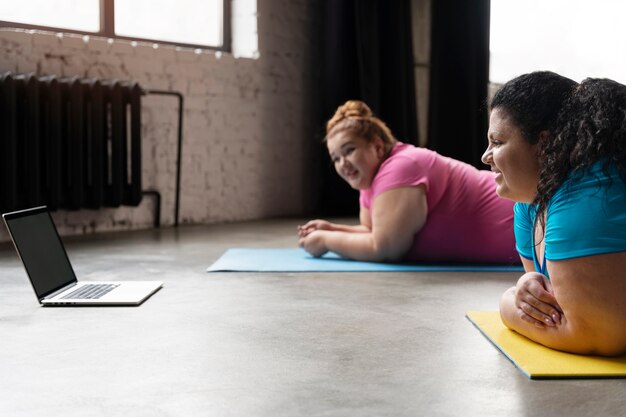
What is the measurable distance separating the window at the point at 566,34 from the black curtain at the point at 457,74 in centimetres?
34

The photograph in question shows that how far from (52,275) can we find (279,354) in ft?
3.40

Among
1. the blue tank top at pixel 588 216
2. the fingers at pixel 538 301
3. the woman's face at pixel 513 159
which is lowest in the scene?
the fingers at pixel 538 301

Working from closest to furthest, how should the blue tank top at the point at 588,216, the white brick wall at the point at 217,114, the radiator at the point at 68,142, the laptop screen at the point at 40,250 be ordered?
the blue tank top at the point at 588,216
the laptop screen at the point at 40,250
the radiator at the point at 68,142
the white brick wall at the point at 217,114

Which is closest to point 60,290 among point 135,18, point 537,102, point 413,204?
point 413,204

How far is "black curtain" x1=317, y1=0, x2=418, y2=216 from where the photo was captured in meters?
5.30

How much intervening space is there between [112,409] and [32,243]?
113 centimetres

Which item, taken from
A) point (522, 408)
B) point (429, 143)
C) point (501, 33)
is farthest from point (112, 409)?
point (501, 33)

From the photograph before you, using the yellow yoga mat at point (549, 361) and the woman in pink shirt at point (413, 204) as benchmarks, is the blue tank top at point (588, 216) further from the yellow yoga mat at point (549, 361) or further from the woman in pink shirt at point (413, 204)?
the woman in pink shirt at point (413, 204)

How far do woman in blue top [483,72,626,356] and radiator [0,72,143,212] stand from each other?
2.80m

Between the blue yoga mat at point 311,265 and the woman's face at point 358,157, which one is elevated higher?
the woman's face at point 358,157

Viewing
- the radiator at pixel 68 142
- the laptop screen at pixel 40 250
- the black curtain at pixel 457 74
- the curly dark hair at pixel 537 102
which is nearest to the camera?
the curly dark hair at pixel 537 102

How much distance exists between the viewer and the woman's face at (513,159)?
5.14 feet

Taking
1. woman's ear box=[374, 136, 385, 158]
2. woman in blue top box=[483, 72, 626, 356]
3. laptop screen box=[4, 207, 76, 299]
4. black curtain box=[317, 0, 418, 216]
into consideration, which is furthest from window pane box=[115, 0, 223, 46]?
woman in blue top box=[483, 72, 626, 356]

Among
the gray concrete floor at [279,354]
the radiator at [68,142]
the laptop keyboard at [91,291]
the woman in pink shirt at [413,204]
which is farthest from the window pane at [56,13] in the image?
the laptop keyboard at [91,291]
